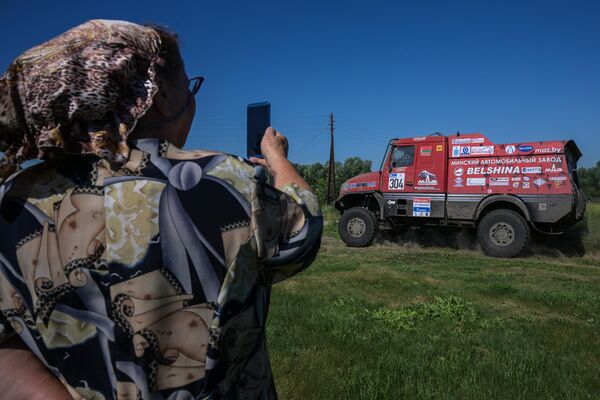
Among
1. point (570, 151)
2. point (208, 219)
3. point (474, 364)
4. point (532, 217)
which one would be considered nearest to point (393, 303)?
point (474, 364)

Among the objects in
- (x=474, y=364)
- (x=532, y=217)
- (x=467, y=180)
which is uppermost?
(x=467, y=180)

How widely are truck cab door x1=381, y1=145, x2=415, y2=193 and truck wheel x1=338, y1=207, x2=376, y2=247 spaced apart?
911 millimetres

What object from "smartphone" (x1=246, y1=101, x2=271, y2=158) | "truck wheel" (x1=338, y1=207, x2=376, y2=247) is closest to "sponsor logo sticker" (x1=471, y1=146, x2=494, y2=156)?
"truck wheel" (x1=338, y1=207, x2=376, y2=247)

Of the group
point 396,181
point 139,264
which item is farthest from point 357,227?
point 139,264

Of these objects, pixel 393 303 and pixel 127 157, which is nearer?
pixel 127 157

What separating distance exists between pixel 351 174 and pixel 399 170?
191ft

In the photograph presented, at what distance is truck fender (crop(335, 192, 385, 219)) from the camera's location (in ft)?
42.0

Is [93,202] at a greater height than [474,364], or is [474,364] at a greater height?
[93,202]

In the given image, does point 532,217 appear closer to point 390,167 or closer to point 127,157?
point 390,167

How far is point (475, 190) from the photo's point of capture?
38.8 ft

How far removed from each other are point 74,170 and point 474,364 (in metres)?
3.47

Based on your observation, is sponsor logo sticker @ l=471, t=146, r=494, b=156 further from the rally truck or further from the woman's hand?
the woman's hand

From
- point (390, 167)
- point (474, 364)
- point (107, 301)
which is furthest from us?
point (390, 167)

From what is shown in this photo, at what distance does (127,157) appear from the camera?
1021 millimetres
